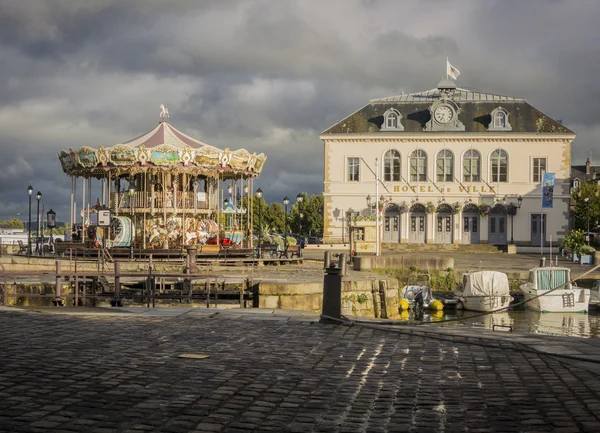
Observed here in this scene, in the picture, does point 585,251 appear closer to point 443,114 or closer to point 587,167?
point 443,114

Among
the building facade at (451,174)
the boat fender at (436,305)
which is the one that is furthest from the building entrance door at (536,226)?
the boat fender at (436,305)

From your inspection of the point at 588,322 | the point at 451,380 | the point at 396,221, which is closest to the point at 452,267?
the point at 588,322

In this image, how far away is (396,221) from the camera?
60.8 meters

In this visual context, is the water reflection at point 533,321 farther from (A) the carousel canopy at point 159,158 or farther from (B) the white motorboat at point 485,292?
(A) the carousel canopy at point 159,158

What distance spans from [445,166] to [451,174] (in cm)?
78

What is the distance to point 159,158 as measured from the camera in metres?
35.5

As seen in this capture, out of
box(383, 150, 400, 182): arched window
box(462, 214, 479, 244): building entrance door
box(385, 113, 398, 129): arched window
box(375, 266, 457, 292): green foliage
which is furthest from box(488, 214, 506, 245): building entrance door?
box(375, 266, 457, 292): green foliage

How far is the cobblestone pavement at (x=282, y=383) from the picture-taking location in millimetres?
6582

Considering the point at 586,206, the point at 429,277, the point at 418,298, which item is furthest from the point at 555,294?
the point at 586,206

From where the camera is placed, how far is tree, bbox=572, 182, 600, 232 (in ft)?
233

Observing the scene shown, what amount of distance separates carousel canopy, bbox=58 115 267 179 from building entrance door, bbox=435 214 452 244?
Answer: 1002 inches

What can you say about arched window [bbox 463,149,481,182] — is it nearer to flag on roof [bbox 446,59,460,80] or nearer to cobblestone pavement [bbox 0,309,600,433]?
flag on roof [bbox 446,59,460,80]

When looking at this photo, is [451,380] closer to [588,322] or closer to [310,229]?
[588,322]

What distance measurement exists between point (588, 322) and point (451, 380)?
83.5 ft
